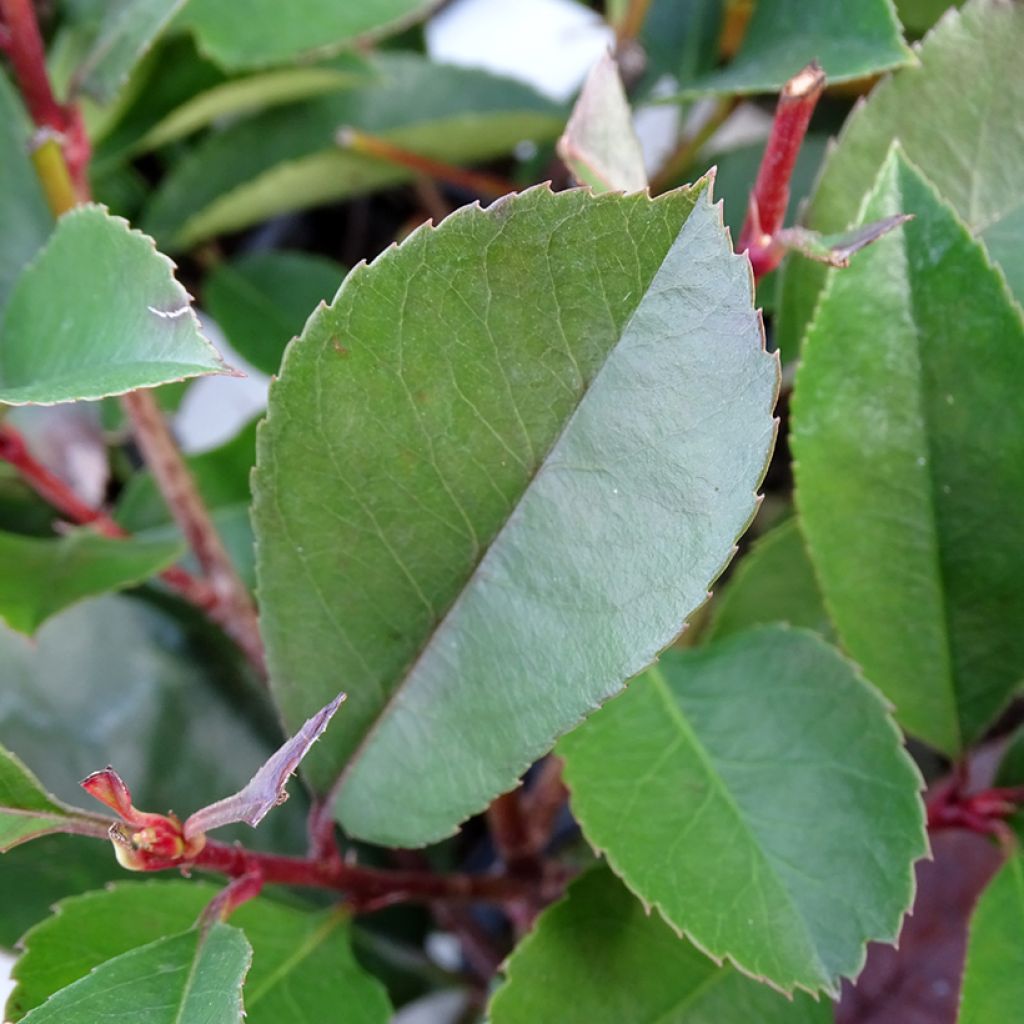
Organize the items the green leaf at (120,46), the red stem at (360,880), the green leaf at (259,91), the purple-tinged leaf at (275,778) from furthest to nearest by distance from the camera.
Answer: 1. the green leaf at (259,91)
2. the green leaf at (120,46)
3. the red stem at (360,880)
4. the purple-tinged leaf at (275,778)

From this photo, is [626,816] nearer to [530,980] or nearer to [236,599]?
[530,980]

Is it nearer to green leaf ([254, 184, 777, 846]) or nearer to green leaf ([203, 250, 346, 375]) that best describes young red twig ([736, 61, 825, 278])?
green leaf ([254, 184, 777, 846])

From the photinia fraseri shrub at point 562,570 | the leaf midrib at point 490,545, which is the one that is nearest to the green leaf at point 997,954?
the photinia fraseri shrub at point 562,570

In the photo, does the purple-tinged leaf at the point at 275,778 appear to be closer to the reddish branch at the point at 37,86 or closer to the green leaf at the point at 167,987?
the green leaf at the point at 167,987

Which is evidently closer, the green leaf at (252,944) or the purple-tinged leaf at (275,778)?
the purple-tinged leaf at (275,778)

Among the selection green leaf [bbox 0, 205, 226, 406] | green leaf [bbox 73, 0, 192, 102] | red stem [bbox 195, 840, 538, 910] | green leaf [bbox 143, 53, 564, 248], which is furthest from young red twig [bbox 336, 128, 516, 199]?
red stem [bbox 195, 840, 538, 910]

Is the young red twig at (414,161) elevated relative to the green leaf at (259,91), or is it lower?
lower

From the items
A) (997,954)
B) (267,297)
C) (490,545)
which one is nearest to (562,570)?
(490,545)
